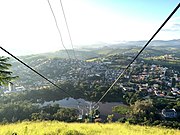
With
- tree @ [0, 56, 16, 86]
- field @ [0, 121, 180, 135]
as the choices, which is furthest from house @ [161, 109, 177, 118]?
tree @ [0, 56, 16, 86]

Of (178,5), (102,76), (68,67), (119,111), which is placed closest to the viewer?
(178,5)

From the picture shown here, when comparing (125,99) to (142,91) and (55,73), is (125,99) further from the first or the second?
(55,73)

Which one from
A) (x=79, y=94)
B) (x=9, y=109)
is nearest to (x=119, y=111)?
(x=79, y=94)

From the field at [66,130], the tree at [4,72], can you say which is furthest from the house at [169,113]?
the tree at [4,72]

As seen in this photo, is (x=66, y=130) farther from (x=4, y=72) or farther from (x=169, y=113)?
(x=169, y=113)

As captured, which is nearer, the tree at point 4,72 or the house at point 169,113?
the tree at point 4,72

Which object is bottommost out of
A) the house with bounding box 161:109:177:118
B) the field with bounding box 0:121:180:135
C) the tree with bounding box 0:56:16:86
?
the house with bounding box 161:109:177:118

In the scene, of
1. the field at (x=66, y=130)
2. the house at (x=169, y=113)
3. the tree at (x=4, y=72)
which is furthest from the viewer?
the house at (x=169, y=113)

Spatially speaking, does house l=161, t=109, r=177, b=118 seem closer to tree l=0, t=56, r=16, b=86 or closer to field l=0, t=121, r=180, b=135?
field l=0, t=121, r=180, b=135

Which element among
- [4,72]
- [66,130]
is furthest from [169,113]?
[4,72]

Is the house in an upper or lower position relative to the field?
lower

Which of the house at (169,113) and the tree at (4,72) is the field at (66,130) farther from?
the house at (169,113)
